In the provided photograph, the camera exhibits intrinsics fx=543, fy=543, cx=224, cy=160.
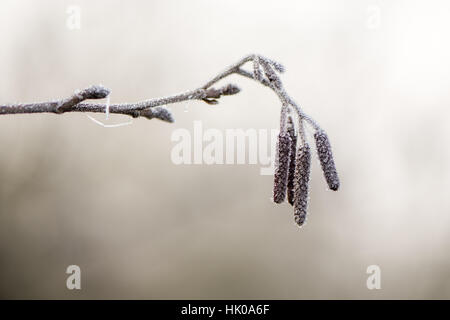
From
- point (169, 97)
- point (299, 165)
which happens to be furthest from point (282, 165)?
point (169, 97)

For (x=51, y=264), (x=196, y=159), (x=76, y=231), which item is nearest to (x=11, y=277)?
(x=51, y=264)

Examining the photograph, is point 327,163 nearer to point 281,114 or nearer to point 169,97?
point 281,114

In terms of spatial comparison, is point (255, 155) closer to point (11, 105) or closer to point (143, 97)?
point (143, 97)

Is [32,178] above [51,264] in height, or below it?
above

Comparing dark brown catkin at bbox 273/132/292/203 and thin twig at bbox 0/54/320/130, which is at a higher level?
thin twig at bbox 0/54/320/130
